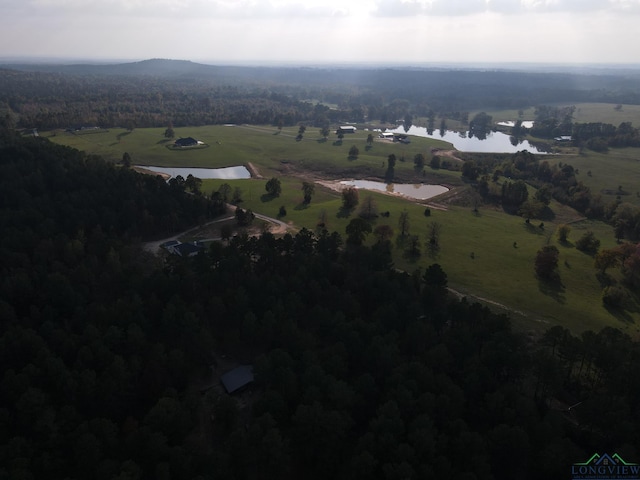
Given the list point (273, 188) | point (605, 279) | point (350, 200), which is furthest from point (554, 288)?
point (273, 188)

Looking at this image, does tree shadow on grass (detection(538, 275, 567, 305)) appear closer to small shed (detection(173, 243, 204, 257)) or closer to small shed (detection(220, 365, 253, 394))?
small shed (detection(220, 365, 253, 394))

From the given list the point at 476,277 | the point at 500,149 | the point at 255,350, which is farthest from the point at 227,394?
the point at 500,149

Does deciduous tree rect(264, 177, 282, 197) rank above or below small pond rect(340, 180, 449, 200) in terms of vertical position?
above

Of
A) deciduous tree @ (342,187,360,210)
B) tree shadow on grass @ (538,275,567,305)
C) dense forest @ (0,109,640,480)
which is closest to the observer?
dense forest @ (0,109,640,480)

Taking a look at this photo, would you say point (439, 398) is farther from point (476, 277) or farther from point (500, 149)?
point (500, 149)

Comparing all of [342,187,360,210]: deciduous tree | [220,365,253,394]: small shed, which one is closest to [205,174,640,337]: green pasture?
[342,187,360,210]: deciduous tree

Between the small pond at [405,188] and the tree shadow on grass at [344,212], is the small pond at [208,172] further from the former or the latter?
the tree shadow on grass at [344,212]
